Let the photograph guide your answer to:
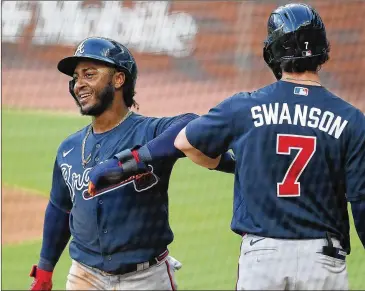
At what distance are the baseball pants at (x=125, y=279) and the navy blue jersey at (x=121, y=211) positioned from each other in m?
0.05

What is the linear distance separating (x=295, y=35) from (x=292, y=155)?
0.41 m

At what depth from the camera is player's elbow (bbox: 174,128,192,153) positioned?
2.79 metres

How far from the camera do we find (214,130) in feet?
8.91

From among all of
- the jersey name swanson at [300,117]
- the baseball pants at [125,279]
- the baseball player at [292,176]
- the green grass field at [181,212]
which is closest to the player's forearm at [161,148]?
the baseball player at [292,176]

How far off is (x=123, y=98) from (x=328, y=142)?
42.9 inches

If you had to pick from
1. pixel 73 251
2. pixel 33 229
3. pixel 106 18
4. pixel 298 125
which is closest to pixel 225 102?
pixel 298 125

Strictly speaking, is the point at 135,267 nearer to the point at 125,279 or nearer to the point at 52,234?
the point at 125,279

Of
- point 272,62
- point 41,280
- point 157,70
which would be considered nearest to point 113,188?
point 41,280

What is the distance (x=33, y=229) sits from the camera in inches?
278

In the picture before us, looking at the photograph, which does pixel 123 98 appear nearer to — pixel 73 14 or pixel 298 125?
pixel 298 125

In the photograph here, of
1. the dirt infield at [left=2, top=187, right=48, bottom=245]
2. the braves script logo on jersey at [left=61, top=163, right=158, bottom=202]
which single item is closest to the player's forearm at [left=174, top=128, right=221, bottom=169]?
the braves script logo on jersey at [left=61, top=163, right=158, bottom=202]

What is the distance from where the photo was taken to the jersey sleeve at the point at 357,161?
266cm

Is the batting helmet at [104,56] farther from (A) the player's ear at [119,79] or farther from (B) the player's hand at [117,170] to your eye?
(B) the player's hand at [117,170]

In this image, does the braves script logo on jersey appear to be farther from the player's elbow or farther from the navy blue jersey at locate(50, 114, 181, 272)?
the player's elbow
